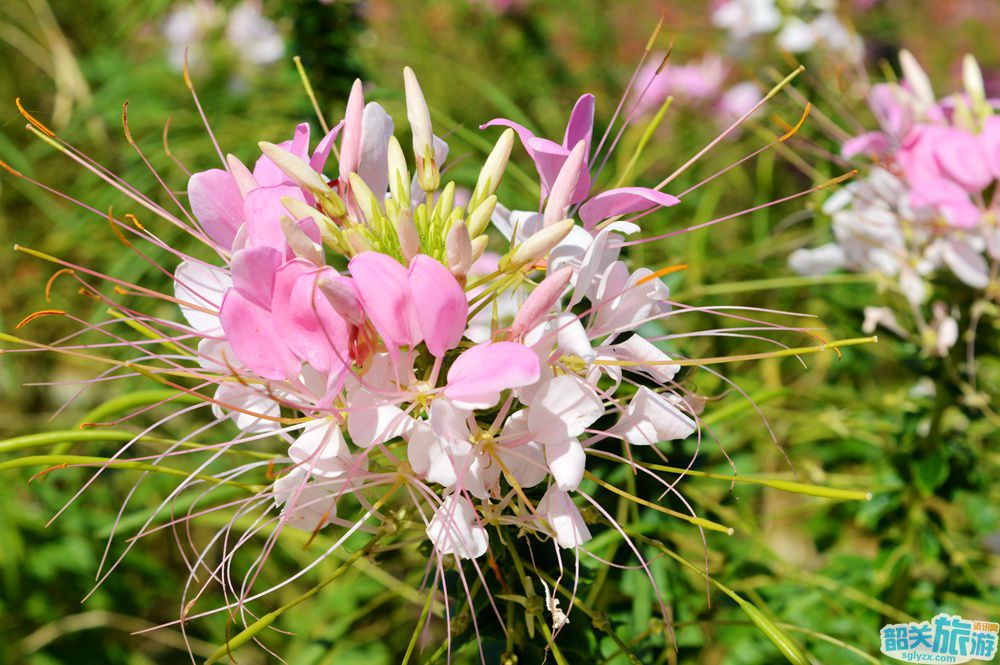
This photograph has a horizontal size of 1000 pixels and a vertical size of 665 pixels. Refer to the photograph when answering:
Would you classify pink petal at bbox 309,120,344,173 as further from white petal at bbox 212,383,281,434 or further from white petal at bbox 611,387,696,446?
white petal at bbox 611,387,696,446

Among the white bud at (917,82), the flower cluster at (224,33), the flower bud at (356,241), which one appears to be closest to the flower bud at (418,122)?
the flower bud at (356,241)

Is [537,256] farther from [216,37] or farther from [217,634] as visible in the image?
[216,37]

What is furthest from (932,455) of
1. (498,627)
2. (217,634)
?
(217,634)

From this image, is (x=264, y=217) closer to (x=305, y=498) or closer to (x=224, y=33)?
(x=305, y=498)

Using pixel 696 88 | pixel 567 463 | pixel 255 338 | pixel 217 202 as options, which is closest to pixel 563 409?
pixel 567 463

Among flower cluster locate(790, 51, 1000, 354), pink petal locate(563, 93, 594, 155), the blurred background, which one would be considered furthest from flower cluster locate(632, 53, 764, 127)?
pink petal locate(563, 93, 594, 155)

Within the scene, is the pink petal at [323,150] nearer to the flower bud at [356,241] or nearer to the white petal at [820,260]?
the flower bud at [356,241]
